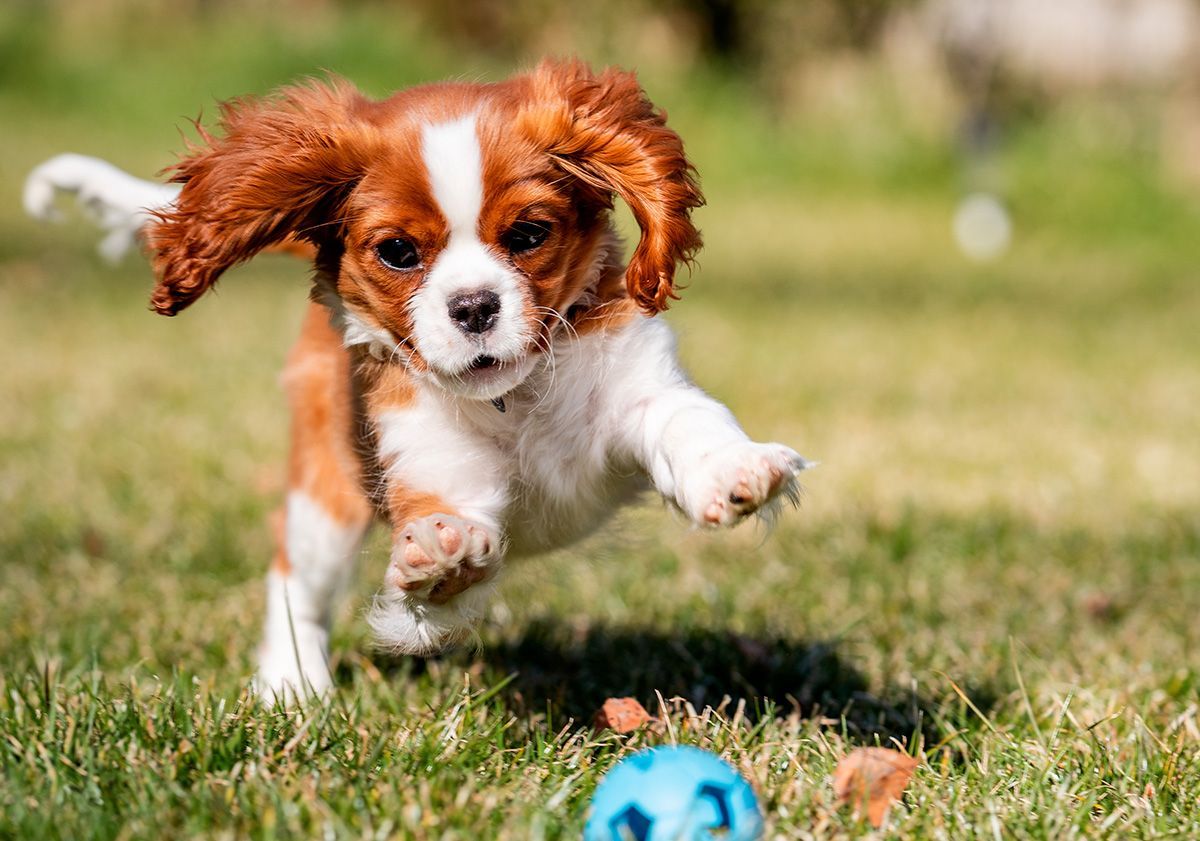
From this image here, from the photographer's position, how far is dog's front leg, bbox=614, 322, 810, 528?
2.16 m

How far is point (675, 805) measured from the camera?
6.32 ft

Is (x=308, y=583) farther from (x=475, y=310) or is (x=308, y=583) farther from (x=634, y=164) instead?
(x=634, y=164)

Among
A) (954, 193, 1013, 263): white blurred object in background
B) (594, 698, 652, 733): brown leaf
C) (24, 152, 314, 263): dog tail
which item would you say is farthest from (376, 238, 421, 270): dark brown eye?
(954, 193, 1013, 263): white blurred object in background

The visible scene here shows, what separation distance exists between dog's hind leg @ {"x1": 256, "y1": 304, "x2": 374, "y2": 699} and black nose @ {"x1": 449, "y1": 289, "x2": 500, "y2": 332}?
2.27 feet

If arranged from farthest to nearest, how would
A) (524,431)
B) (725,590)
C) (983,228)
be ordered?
(983,228)
(725,590)
(524,431)

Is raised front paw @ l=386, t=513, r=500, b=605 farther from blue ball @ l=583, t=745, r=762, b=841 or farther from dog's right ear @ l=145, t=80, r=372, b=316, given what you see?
dog's right ear @ l=145, t=80, r=372, b=316

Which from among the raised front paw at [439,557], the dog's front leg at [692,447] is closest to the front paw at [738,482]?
the dog's front leg at [692,447]

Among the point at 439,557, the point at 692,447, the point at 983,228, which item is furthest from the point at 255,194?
the point at 983,228

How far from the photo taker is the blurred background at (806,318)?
3.74 meters

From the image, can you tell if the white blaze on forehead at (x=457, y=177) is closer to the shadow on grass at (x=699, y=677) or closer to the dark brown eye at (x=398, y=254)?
the dark brown eye at (x=398, y=254)

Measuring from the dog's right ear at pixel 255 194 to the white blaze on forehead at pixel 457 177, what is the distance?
16 centimetres

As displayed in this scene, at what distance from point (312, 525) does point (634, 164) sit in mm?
1108

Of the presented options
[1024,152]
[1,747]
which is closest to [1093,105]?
[1024,152]

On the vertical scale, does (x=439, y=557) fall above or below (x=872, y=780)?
above
